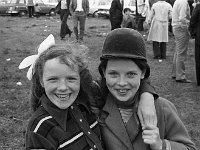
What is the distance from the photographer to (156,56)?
36.1ft

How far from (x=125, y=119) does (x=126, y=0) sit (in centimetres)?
2279

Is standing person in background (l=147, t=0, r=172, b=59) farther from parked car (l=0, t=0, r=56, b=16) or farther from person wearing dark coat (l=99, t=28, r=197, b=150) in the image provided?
parked car (l=0, t=0, r=56, b=16)

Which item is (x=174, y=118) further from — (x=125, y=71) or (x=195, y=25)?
(x=195, y=25)

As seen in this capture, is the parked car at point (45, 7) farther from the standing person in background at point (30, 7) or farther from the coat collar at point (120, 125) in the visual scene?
the coat collar at point (120, 125)

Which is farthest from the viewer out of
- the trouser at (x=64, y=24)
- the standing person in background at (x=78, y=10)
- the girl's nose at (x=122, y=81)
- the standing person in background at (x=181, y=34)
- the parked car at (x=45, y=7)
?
the parked car at (x=45, y=7)

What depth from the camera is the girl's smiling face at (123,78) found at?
6.66 ft

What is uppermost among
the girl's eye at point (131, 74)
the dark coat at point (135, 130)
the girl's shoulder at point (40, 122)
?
the girl's eye at point (131, 74)

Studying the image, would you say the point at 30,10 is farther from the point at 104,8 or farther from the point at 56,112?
the point at 56,112

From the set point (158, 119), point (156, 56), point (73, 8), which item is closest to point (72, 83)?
point (158, 119)

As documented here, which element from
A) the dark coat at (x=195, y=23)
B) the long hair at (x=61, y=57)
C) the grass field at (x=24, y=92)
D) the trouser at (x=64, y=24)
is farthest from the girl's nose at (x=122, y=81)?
the trouser at (x=64, y=24)

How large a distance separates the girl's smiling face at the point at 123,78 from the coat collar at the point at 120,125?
0.09m

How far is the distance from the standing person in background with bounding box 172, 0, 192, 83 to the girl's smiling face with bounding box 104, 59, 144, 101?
587 centimetres

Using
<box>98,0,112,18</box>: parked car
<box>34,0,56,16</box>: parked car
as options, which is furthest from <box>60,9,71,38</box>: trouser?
<box>34,0,56,16</box>: parked car

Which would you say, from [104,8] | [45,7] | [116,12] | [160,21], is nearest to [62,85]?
[160,21]
